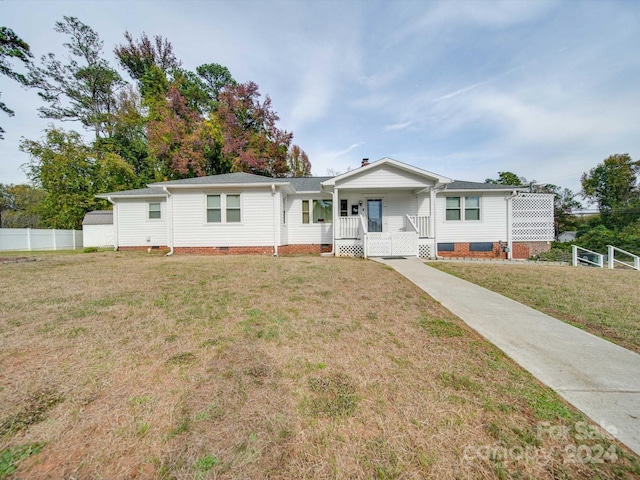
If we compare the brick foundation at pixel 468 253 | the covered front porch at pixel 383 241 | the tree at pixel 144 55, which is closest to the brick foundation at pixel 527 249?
the brick foundation at pixel 468 253

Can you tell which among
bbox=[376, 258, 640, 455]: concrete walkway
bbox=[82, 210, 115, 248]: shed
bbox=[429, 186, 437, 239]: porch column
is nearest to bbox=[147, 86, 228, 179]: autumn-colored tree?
bbox=[82, 210, 115, 248]: shed

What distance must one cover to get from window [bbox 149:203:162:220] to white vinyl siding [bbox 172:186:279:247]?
270 centimetres

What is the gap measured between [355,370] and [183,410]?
4.83 feet

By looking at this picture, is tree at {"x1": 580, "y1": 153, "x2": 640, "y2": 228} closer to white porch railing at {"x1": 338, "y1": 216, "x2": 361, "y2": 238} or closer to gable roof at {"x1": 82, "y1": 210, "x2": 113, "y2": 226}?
white porch railing at {"x1": 338, "y1": 216, "x2": 361, "y2": 238}

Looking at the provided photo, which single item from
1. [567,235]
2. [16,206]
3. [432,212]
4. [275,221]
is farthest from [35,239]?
[567,235]

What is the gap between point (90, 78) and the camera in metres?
23.7

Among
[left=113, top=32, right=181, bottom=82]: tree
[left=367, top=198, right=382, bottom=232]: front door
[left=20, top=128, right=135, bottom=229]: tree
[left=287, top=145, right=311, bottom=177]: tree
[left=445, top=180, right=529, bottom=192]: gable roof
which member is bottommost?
[left=367, top=198, right=382, bottom=232]: front door

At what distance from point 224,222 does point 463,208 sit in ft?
38.5

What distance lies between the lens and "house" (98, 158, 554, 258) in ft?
36.6

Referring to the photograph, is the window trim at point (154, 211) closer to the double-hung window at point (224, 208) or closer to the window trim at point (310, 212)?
the double-hung window at point (224, 208)

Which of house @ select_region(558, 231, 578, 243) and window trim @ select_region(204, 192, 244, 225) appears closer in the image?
window trim @ select_region(204, 192, 244, 225)

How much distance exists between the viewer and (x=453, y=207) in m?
12.8

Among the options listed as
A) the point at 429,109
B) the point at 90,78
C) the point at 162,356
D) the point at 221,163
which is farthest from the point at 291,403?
the point at 90,78

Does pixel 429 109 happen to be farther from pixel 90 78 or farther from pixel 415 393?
pixel 90 78
